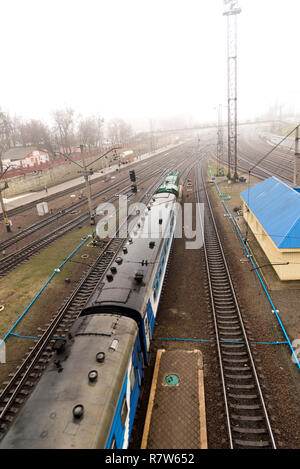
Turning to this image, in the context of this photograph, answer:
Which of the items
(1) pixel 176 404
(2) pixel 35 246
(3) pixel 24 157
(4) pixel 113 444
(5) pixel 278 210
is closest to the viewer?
(4) pixel 113 444

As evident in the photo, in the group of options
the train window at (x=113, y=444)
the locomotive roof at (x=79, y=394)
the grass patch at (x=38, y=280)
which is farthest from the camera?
the grass patch at (x=38, y=280)

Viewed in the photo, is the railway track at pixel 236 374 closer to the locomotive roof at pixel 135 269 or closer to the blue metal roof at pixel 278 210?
the blue metal roof at pixel 278 210

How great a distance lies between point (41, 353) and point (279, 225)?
1714 cm

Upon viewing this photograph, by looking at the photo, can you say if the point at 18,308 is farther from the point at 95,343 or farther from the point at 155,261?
the point at 95,343

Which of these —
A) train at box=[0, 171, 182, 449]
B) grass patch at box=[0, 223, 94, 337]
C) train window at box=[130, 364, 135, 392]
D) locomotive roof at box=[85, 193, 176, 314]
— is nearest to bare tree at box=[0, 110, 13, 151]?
grass patch at box=[0, 223, 94, 337]

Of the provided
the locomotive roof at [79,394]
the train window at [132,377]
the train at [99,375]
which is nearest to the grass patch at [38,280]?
the train at [99,375]

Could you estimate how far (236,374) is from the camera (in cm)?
1192

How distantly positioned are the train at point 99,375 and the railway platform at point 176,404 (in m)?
1.14

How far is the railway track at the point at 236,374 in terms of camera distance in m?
9.61

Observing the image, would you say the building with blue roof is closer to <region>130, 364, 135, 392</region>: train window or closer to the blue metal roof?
the blue metal roof

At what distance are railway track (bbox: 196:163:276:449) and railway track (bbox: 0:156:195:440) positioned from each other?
6.92 metres

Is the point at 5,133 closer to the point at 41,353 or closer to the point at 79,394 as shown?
the point at 41,353

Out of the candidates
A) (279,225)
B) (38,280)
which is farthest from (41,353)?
(279,225)

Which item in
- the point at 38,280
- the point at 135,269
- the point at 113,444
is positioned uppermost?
the point at 135,269
